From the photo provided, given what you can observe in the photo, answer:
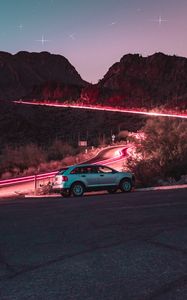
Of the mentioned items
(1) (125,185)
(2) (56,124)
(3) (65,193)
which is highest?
Answer: (2) (56,124)

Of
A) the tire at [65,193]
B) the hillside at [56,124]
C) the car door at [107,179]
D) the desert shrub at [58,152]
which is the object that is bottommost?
the tire at [65,193]

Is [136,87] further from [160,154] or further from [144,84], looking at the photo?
[160,154]

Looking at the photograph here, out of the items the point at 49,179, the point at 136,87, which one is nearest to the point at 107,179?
the point at 49,179

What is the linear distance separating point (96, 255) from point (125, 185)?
18.4 meters

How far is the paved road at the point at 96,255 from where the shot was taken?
6.92 meters

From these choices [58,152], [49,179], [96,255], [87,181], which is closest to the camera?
[96,255]

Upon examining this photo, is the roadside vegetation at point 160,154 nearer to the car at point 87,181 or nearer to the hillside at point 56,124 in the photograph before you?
the car at point 87,181

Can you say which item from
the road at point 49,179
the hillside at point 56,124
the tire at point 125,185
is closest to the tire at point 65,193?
the tire at point 125,185

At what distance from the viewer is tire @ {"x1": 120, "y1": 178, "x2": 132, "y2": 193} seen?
2731cm

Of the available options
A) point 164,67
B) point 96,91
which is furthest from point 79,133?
point 164,67

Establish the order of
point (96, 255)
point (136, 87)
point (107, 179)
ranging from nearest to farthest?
point (96, 255)
point (107, 179)
point (136, 87)

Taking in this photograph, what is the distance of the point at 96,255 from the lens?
9.05 m

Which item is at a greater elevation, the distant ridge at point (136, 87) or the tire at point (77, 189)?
the distant ridge at point (136, 87)

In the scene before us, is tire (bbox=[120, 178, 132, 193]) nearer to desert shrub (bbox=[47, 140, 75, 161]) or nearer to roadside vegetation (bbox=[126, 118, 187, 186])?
roadside vegetation (bbox=[126, 118, 187, 186])
